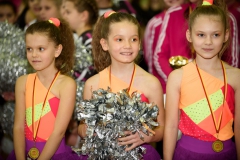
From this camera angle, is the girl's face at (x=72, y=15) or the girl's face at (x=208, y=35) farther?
the girl's face at (x=72, y=15)

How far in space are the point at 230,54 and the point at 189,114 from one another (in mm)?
1248

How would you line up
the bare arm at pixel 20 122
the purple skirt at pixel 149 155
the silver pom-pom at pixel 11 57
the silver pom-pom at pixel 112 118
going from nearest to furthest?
the silver pom-pom at pixel 112 118 < the purple skirt at pixel 149 155 < the bare arm at pixel 20 122 < the silver pom-pom at pixel 11 57

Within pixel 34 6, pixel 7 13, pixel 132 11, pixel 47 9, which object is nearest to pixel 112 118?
pixel 132 11

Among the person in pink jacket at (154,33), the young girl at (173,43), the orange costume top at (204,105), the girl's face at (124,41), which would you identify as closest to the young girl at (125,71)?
the girl's face at (124,41)

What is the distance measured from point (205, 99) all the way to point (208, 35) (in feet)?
1.58

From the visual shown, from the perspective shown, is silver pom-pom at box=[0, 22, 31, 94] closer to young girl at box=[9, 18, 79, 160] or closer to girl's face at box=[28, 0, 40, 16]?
young girl at box=[9, 18, 79, 160]

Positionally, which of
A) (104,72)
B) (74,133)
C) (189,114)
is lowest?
(74,133)

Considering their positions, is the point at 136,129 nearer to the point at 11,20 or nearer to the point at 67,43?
the point at 67,43

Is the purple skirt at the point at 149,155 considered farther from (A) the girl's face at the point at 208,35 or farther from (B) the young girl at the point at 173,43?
(B) the young girl at the point at 173,43

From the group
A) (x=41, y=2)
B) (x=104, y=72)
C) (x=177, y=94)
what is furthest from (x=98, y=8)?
(x=177, y=94)

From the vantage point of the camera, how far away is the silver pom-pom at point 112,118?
3082 mm

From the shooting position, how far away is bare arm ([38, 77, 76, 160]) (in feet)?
11.5

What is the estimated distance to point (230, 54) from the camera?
442 centimetres

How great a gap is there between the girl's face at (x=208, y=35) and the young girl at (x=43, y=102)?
3.50ft
